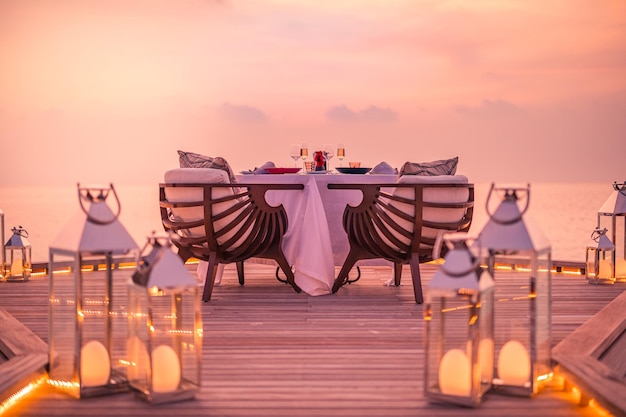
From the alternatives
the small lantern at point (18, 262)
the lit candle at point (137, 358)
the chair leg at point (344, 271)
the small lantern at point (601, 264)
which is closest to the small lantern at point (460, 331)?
the lit candle at point (137, 358)

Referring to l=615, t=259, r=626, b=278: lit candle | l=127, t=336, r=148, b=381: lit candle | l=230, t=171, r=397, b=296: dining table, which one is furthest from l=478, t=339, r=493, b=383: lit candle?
l=615, t=259, r=626, b=278: lit candle

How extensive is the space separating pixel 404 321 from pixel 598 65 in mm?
13544

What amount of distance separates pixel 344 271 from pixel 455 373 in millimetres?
2486

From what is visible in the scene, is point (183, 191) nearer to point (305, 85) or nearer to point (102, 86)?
point (305, 85)

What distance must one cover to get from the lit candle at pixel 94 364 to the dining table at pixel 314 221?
8.07 ft

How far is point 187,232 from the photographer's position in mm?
5176

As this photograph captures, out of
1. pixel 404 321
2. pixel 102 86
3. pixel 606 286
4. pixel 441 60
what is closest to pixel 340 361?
pixel 404 321

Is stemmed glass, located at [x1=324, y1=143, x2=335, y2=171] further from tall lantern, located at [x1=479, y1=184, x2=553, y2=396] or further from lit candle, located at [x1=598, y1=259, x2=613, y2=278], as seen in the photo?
tall lantern, located at [x1=479, y1=184, x2=553, y2=396]

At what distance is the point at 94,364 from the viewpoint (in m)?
2.88

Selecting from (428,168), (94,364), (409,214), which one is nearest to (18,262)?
(409,214)

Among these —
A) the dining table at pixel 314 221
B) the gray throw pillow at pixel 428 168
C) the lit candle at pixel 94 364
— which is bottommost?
the lit candle at pixel 94 364

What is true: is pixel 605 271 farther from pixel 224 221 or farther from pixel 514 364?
pixel 514 364

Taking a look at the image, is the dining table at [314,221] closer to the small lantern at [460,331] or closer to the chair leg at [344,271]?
the chair leg at [344,271]

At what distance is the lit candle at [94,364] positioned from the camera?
2.86 meters
